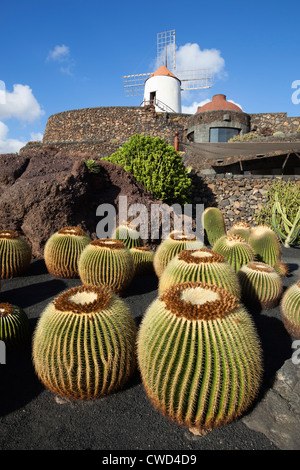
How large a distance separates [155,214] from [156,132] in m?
18.2

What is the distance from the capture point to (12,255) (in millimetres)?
5336

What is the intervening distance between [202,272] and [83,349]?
5.05 feet

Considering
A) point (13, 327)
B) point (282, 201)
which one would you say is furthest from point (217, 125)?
point (13, 327)

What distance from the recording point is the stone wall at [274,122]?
80.7 ft

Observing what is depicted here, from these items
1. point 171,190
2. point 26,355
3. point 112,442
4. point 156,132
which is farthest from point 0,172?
point 156,132

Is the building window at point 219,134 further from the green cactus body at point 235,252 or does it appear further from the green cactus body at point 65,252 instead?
the green cactus body at point 65,252

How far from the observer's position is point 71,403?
8.11 ft

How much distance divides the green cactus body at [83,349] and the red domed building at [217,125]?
2277 centimetres

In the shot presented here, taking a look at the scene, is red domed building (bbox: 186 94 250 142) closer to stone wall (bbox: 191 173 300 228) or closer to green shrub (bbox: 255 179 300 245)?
stone wall (bbox: 191 173 300 228)

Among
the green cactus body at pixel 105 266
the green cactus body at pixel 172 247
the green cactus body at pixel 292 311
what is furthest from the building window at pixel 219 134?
the green cactus body at pixel 292 311

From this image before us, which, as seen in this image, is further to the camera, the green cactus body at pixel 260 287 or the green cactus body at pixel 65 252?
the green cactus body at pixel 65 252

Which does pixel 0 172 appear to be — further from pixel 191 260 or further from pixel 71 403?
pixel 71 403

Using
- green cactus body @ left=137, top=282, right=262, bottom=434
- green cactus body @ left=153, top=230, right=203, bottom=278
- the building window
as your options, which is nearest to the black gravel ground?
green cactus body @ left=137, top=282, right=262, bottom=434
